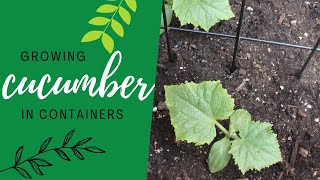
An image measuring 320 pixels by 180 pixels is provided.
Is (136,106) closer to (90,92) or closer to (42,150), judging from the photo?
(90,92)

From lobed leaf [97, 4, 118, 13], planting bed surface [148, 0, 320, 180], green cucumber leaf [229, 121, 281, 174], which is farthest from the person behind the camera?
planting bed surface [148, 0, 320, 180]

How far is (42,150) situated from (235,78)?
27.2 inches

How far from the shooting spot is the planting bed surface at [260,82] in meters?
1.42

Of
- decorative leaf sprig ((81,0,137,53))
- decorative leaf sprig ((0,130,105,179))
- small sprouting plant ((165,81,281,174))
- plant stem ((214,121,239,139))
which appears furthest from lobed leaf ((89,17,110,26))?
plant stem ((214,121,239,139))

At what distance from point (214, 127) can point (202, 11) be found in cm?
32

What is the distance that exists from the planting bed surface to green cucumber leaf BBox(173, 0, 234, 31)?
22 cm

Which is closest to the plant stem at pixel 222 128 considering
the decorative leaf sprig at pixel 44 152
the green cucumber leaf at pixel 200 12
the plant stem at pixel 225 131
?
the plant stem at pixel 225 131

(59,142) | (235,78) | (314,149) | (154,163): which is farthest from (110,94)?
(314,149)

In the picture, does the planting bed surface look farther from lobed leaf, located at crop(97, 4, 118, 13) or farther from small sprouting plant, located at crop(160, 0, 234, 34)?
lobed leaf, located at crop(97, 4, 118, 13)

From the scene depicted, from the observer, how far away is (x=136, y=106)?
1072mm

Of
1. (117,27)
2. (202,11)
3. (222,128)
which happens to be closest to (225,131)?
(222,128)

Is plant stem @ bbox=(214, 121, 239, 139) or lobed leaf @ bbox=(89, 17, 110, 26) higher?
lobed leaf @ bbox=(89, 17, 110, 26)

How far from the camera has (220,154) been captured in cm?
137

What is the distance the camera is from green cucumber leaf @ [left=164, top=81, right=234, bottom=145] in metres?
1.33
